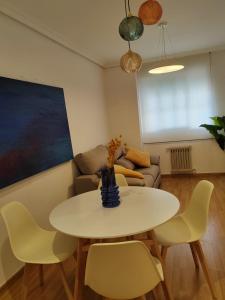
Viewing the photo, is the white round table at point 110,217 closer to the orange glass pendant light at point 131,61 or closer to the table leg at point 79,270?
the table leg at point 79,270

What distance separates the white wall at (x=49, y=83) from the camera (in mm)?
2312

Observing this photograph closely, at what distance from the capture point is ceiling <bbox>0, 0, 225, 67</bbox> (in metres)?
2.45

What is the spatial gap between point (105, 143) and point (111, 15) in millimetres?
2617

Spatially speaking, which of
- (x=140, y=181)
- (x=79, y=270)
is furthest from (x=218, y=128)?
(x=79, y=270)

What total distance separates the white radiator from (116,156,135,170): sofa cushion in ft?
4.03

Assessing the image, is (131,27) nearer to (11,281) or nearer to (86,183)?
(86,183)

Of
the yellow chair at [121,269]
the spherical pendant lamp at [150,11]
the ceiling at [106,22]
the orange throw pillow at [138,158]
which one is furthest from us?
the orange throw pillow at [138,158]

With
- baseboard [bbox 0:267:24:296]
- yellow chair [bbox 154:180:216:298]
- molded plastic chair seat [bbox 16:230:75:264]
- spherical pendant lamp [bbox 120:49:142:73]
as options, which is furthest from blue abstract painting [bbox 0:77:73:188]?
yellow chair [bbox 154:180:216:298]

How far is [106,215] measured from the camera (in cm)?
175

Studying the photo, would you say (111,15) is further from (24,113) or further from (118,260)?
(118,260)

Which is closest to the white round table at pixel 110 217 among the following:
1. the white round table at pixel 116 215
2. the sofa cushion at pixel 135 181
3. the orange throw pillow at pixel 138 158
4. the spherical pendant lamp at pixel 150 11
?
the white round table at pixel 116 215

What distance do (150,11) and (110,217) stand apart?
1430 millimetres

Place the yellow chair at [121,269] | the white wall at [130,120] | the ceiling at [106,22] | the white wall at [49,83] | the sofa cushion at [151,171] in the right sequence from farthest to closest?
the white wall at [130,120] → the sofa cushion at [151,171] → the ceiling at [106,22] → the white wall at [49,83] → the yellow chair at [121,269]

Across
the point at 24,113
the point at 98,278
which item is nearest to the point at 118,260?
the point at 98,278
